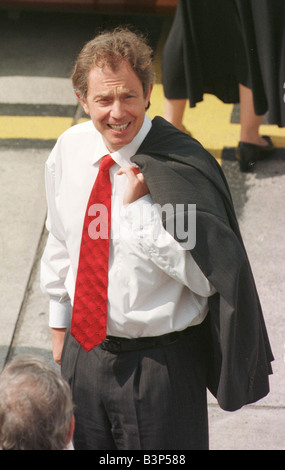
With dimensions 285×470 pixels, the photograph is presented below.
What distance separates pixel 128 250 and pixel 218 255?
300 mm

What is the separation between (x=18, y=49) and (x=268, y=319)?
3.66m

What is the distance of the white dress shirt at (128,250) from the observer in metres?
2.62

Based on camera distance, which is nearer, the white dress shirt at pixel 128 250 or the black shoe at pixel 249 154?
the white dress shirt at pixel 128 250

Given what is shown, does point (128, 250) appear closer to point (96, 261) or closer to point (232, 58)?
point (96, 261)

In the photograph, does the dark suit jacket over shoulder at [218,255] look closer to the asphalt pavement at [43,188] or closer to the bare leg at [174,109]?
the asphalt pavement at [43,188]

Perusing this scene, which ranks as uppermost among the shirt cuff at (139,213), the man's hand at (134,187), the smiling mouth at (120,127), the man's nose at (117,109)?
the man's nose at (117,109)

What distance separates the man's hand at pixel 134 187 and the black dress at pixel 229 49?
262 cm

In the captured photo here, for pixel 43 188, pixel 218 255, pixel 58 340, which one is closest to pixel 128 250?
pixel 218 255

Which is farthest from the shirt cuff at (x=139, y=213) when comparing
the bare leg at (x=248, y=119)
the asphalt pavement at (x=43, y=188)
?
the bare leg at (x=248, y=119)

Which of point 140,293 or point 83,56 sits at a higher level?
point 83,56

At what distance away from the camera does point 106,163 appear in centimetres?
276

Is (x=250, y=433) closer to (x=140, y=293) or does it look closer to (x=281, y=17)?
(x=140, y=293)
